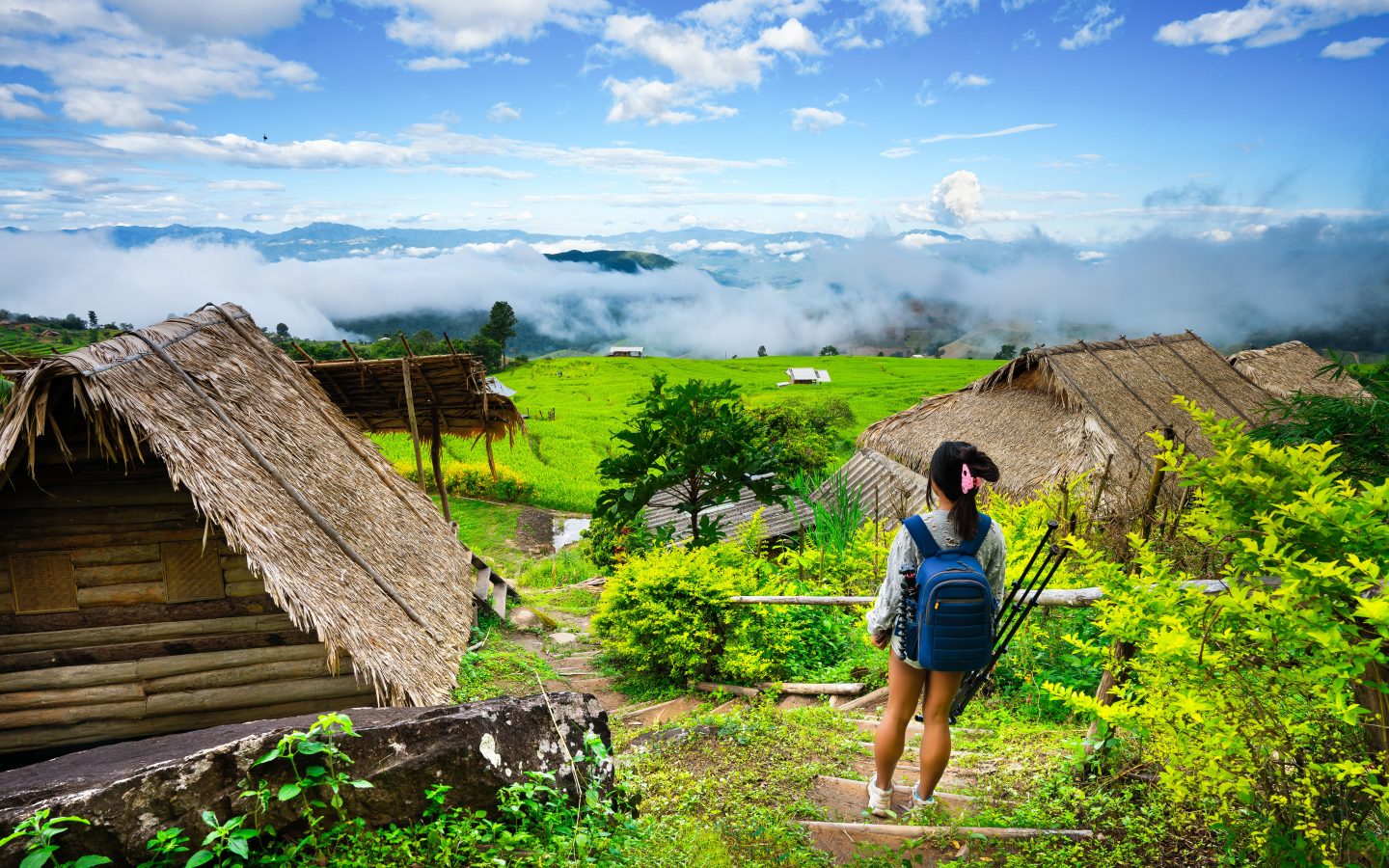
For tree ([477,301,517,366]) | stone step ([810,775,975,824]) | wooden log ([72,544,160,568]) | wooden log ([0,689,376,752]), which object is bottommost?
wooden log ([0,689,376,752])

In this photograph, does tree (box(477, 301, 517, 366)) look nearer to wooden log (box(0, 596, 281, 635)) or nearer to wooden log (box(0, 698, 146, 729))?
wooden log (box(0, 596, 281, 635))

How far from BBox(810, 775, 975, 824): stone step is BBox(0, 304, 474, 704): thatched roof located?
9.45 ft

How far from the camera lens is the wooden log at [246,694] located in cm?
510

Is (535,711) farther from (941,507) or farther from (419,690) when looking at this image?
(419,690)

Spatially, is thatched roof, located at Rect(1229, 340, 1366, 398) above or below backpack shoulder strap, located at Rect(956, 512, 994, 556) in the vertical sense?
below

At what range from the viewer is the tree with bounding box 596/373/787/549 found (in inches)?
276

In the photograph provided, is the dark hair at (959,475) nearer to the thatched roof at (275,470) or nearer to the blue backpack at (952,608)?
the blue backpack at (952,608)

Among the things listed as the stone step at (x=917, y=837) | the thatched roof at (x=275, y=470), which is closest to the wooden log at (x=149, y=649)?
the thatched roof at (x=275, y=470)

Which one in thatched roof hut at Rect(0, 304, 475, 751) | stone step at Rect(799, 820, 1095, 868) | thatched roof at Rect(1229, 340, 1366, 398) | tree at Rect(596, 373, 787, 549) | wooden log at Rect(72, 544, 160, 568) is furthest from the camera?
Answer: thatched roof at Rect(1229, 340, 1366, 398)

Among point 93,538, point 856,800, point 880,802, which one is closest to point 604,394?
point 93,538

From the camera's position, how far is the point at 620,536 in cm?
1130

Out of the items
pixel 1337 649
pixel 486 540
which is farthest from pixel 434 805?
pixel 486 540

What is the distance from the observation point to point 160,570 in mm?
5047

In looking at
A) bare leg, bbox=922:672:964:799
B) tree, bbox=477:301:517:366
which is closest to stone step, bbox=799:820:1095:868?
bare leg, bbox=922:672:964:799
